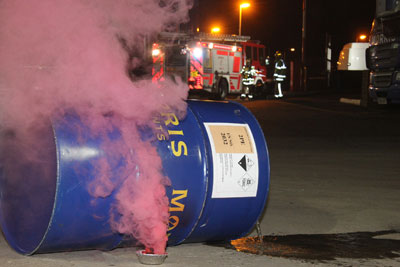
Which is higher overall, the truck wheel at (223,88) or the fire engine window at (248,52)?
the fire engine window at (248,52)

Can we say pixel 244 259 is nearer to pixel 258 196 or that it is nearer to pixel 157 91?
pixel 258 196

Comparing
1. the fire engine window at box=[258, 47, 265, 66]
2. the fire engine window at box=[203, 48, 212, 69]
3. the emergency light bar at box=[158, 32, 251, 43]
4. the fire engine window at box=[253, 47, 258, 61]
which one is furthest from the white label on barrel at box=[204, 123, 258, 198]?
the fire engine window at box=[258, 47, 265, 66]

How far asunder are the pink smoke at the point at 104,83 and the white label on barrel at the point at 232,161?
324 millimetres

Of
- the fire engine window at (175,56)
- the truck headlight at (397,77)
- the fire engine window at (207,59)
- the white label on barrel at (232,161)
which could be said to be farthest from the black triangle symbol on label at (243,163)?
the fire engine window at (207,59)

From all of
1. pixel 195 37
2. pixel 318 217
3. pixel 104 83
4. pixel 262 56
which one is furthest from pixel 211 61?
pixel 104 83

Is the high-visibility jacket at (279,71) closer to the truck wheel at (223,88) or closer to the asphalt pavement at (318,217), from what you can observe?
the truck wheel at (223,88)

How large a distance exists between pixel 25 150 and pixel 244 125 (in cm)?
147

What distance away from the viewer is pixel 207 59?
24.8 metres

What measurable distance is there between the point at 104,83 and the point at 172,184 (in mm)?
786

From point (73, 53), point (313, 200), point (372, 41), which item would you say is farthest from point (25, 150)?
point (372, 41)

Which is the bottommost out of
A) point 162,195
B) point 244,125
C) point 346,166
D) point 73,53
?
point 346,166

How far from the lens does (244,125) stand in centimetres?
454

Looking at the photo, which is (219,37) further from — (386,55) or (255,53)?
(386,55)

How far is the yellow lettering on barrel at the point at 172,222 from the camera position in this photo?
407 centimetres
